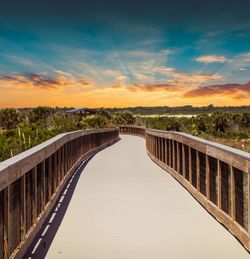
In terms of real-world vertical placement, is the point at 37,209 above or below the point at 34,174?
below

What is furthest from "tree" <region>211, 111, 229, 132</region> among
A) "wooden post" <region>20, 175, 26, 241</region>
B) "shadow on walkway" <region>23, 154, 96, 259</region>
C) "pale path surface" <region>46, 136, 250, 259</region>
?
"wooden post" <region>20, 175, 26, 241</region>

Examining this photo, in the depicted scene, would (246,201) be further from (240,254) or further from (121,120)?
(121,120)

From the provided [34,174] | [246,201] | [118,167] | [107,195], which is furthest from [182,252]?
[118,167]

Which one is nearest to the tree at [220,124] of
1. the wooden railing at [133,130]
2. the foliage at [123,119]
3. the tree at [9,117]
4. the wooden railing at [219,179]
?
the wooden railing at [133,130]

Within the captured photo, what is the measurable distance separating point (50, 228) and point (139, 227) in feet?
4.49

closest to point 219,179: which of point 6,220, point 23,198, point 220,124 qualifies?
point 23,198

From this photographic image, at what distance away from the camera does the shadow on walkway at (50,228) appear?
5371mm

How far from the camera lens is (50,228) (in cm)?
655

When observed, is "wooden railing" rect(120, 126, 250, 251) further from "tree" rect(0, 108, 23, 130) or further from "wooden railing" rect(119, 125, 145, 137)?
"tree" rect(0, 108, 23, 130)

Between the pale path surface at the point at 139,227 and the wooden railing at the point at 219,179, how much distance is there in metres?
0.19

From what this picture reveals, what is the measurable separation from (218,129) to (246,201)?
2265 inches

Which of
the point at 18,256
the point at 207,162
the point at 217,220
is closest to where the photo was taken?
the point at 18,256

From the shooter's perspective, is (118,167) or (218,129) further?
(218,129)

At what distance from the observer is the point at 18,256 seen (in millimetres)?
4867
